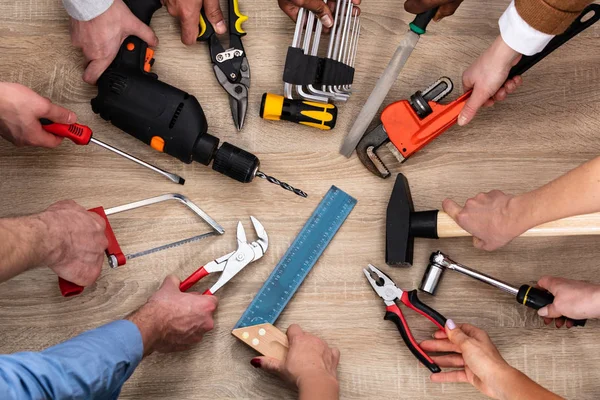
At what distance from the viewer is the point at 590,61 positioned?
1792 millimetres

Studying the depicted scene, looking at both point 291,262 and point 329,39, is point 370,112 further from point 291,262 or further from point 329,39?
point 291,262

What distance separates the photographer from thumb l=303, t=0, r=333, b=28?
5.45 ft

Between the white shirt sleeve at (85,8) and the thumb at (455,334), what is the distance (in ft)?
3.87

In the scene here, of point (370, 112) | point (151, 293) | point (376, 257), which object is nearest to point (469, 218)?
point (376, 257)

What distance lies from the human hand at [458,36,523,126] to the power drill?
22.3 inches

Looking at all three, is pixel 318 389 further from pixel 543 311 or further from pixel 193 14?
pixel 193 14

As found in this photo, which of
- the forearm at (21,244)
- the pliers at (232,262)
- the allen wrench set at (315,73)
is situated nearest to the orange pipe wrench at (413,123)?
the allen wrench set at (315,73)

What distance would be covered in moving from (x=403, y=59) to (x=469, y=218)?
46cm

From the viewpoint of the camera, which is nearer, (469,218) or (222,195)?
(469,218)

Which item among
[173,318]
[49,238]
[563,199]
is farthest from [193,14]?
[563,199]

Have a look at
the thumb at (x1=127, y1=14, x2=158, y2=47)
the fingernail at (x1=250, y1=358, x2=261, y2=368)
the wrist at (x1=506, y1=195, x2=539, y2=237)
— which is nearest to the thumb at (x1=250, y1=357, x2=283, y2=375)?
the fingernail at (x1=250, y1=358, x2=261, y2=368)

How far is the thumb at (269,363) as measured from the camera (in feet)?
5.36

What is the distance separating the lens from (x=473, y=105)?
1.62 m

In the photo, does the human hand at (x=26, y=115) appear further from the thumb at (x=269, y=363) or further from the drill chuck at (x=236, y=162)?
the thumb at (x=269, y=363)
